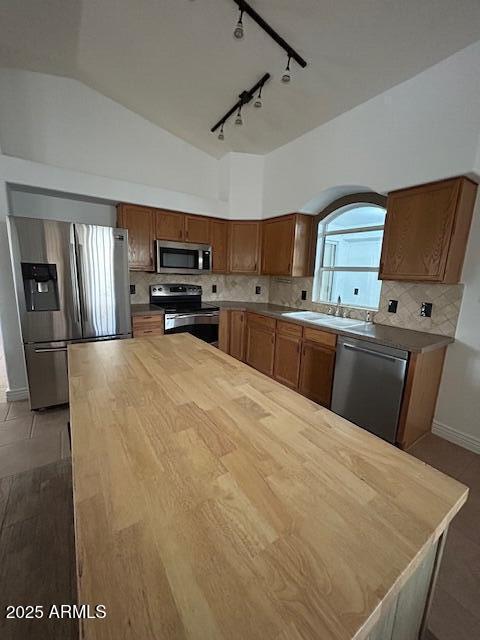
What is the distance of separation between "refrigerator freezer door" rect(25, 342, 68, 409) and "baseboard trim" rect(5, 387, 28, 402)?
0.41 m

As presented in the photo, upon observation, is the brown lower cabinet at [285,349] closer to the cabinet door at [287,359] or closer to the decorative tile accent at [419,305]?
the cabinet door at [287,359]

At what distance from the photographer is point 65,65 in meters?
2.60

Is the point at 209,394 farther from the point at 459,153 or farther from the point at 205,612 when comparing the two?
the point at 459,153

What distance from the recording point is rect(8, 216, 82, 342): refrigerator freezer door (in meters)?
2.33

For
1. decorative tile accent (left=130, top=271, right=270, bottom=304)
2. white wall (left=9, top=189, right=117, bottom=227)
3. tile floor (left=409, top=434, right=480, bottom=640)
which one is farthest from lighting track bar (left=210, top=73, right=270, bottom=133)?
tile floor (left=409, top=434, right=480, bottom=640)

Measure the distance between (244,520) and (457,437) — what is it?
265 cm

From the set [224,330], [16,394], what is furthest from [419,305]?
[16,394]

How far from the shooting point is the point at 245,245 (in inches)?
151

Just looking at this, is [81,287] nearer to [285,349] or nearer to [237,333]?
[237,333]

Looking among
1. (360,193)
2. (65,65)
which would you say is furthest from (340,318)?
(65,65)

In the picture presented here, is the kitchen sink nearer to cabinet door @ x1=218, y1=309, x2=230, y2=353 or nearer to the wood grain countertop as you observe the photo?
the wood grain countertop

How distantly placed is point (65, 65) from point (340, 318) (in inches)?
149

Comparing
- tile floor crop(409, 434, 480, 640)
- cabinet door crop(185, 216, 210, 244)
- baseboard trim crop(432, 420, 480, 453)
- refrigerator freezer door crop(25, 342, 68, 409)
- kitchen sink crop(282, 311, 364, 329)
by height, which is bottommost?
tile floor crop(409, 434, 480, 640)

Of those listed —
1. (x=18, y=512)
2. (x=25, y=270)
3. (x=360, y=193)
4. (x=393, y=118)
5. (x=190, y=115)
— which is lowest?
(x=18, y=512)
